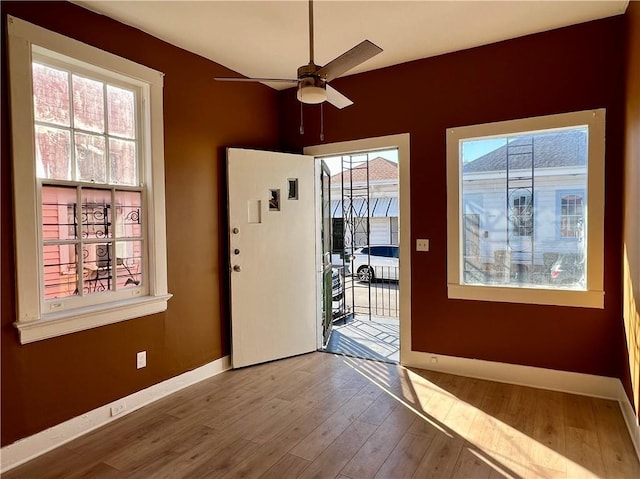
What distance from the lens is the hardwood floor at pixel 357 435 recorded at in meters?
2.15

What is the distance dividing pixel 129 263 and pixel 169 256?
32cm

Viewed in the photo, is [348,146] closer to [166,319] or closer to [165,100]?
[165,100]

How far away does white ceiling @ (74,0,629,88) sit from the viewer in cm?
264

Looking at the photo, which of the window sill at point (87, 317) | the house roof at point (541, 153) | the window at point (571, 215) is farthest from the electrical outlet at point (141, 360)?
the window at point (571, 215)

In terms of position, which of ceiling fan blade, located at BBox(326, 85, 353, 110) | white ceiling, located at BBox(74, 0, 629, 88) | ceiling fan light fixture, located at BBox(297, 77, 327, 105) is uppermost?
white ceiling, located at BBox(74, 0, 629, 88)

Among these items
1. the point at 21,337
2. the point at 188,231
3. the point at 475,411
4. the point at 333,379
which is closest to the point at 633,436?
the point at 475,411

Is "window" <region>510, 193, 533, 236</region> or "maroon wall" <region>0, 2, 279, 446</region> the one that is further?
"window" <region>510, 193, 533, 236</region>

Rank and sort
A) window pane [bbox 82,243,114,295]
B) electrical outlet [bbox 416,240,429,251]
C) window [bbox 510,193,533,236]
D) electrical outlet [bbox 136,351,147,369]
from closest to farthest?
window pane [bbox 82,243,114,295], electrical outlet [bbox 136,351,147,369], window [bbox 510,193,533,236], electrical outlet [bbox 416,240,429,251]

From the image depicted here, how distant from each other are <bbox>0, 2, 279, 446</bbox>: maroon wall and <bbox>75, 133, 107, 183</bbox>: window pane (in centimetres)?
44

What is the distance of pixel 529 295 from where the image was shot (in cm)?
320

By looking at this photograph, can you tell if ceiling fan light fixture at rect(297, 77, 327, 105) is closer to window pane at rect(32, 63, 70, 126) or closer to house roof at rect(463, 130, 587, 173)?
window pane at rect(32, 63, 70, 126)

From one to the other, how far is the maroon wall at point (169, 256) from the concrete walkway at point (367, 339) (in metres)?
1.39

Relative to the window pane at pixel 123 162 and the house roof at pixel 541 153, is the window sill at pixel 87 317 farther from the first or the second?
the house roof at pixel 541 153

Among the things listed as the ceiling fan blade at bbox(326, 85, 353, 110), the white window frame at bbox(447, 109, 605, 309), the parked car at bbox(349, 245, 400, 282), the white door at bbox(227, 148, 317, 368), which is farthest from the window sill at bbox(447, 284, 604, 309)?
the parked car at bbox(349, 245, 400, 282)
